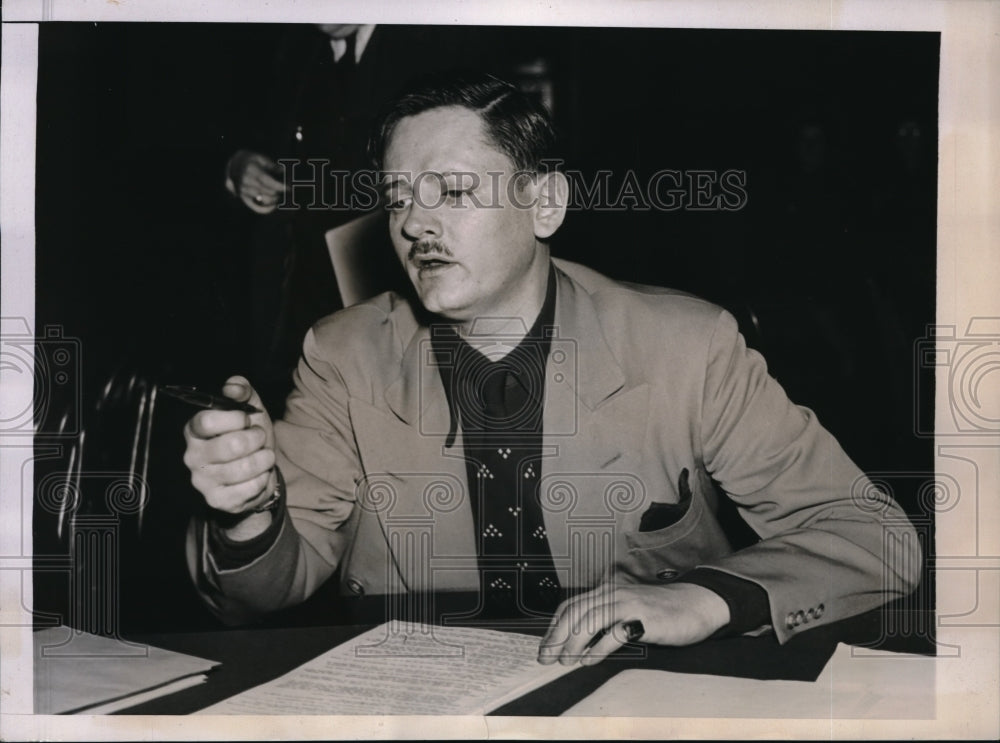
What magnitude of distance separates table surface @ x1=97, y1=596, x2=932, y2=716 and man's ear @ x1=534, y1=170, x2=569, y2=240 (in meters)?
0.73

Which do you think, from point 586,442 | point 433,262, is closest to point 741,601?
point 586,442

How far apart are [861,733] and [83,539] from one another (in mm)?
1518

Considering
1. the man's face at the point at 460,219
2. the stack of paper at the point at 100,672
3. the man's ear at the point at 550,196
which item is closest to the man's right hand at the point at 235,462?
the stack of paper at the point at 100,672

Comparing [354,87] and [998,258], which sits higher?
[354,87]

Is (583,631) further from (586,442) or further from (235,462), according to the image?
(235,462)

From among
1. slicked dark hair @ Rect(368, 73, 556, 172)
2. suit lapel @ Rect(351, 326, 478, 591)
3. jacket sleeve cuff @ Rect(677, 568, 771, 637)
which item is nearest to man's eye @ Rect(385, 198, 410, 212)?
slicked dark hair @ Rect(368, 73, 556, 172)

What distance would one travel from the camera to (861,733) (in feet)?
6.22

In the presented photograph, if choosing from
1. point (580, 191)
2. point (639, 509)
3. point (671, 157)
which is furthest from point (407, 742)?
point (671, 157)

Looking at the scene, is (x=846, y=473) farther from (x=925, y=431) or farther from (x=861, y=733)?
(x=861, y=733)

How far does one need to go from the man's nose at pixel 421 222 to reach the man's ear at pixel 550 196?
185 millimetres

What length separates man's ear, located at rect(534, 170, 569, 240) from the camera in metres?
1.85

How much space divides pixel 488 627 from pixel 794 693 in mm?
579

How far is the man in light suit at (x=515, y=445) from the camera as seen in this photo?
1.85m

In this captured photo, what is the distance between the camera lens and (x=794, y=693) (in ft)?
6.12
